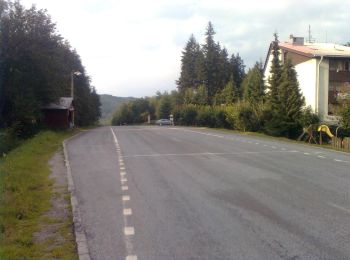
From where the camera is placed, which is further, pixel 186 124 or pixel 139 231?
pixel 186 124

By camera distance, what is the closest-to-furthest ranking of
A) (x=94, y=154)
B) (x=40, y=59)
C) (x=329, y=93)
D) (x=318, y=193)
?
1. (x=318, y=193)
2. (x=94, y=154)
3. (x=40, y=59)
4. (x=329, y=93)

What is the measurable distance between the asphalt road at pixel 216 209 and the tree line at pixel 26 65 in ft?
72.1

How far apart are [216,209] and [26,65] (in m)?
32.1

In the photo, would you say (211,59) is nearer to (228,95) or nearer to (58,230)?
(228,95)

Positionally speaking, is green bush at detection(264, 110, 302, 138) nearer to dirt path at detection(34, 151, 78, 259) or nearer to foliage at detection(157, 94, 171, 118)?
dirt path at detection(34, 151, 78, 259)

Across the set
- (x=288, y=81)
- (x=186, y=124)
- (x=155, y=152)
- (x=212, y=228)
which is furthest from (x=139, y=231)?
(x=186, y=124)

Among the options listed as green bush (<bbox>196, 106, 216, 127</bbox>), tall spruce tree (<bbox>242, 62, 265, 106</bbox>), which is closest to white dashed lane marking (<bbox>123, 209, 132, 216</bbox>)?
tall spruce tree (<bbox>242, 62, 265, 106</bbox>)

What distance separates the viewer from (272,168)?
50.9 feet

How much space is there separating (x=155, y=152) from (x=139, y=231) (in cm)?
1380

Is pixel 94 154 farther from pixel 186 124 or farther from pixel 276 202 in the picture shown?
pixel 186 124

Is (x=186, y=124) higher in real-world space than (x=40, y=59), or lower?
lower

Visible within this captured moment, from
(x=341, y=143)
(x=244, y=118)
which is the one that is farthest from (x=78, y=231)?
(x=244, y=118)

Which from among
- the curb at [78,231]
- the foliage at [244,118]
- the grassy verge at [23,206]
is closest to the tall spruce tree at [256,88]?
the foliage at [244,118]

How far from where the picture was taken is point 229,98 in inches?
3054
